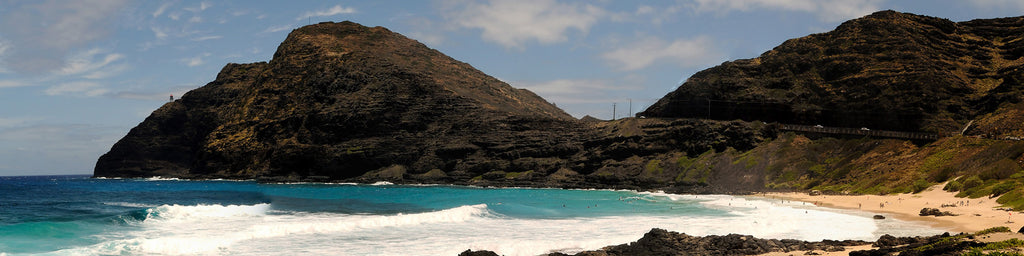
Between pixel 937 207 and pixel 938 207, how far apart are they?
0.21 feet

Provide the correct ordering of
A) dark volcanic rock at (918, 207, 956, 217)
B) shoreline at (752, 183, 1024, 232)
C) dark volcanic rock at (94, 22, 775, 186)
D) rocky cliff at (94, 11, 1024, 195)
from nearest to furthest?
1. shoreline at (752, 183, 1024, 232)
2. dark volcanic rock at (918, 207, 956, 217)
3. rocky cliff at (94, 11, 1024, 195)
4. dark volcanic rock at (94, 22, 775, 186)

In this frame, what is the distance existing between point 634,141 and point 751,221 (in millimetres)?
77470

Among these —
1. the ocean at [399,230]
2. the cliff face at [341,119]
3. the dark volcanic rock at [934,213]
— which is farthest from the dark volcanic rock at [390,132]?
the dark volcanic rock at [934,213]

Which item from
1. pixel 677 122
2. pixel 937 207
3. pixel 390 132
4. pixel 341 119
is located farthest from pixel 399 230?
pixel 341 119

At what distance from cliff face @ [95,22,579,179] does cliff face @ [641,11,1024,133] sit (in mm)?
29744

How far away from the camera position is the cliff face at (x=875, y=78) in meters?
97.6

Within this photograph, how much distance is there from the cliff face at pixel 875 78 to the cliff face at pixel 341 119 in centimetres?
2974

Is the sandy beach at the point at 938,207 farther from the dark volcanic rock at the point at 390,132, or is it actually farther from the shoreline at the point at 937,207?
the dark volcanic rock at the point at 390,132

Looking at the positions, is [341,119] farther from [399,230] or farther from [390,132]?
[399,230]

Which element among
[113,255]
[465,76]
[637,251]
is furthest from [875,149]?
[465,76]

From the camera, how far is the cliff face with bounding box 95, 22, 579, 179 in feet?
449

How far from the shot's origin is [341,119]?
Result: 147250 millimetres

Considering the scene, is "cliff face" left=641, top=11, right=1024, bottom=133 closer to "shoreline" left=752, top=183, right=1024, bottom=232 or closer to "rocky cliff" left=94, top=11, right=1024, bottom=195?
"rocky cliff" left=94, top=11, right=1024, bottom=195

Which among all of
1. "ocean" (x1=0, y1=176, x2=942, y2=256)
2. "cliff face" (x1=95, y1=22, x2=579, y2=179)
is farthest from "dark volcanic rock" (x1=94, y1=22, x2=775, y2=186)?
"ocean" (x1=0, y1=176, x2=942, y2=256)
